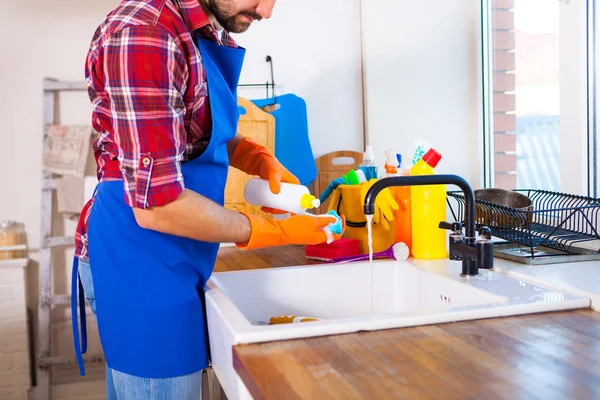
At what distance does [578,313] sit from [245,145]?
862 mm

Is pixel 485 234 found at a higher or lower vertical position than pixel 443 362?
higher

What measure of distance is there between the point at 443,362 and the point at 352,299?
759mm

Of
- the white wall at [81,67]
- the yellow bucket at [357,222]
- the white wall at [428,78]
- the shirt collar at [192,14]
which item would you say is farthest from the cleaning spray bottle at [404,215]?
the white wall at [81,67]

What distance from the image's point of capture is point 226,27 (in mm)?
1285

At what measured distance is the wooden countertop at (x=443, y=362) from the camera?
2.60ft

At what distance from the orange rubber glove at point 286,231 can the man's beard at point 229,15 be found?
0.36 m

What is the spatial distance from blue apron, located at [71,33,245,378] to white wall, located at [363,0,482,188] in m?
1.56

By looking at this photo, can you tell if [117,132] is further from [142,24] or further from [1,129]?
[1,129]

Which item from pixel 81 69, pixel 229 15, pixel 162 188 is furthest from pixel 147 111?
pixel 81 69

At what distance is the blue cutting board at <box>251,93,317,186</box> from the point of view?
106 inches

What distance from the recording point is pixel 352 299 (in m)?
1.65

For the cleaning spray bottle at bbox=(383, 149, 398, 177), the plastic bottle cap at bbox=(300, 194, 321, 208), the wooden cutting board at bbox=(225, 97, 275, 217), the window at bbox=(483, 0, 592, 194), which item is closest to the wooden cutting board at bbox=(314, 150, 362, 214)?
the wooden cutting board at bbox=(225, 97, 275, 217)

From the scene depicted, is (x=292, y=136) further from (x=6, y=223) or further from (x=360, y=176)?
(x=6, y=223)

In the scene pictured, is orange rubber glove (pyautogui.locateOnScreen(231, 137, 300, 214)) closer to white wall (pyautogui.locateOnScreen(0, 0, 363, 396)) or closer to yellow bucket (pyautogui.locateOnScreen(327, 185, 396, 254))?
yellow bucket (pyautogui.locateOnScreen(327, 185, 396, 254))
